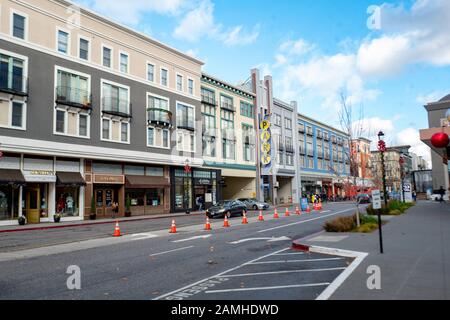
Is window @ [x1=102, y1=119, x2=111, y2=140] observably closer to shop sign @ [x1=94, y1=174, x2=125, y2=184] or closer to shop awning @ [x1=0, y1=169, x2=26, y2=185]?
shop sign @ [x1=94, y1=174, x2=125, y2=184]

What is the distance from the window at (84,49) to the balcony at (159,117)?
7.60 metres

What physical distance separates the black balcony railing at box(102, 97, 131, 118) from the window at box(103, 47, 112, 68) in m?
2.96

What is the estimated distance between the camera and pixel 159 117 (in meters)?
36.8

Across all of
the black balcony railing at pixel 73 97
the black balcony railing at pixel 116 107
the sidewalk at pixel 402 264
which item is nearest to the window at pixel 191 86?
the black balcony railing at pixel 116 107

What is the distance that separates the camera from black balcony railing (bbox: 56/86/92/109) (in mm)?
28177

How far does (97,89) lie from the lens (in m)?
31.3

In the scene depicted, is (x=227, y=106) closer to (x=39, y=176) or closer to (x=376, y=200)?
(x=39, y=176)

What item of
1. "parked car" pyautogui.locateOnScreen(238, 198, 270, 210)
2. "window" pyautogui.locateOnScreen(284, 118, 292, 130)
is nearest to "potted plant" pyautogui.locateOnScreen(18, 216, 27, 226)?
"parked car" pyautogui.locateOnScreen(238, 198, 270, 210)

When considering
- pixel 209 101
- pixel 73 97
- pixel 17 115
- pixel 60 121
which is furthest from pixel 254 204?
pixel 17 115

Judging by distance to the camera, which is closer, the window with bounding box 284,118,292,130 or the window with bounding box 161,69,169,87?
the window with bounding box 161,69,169,87

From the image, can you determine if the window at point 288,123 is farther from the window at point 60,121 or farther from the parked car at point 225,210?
the window at point 60,121

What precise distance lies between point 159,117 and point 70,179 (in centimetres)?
1144
